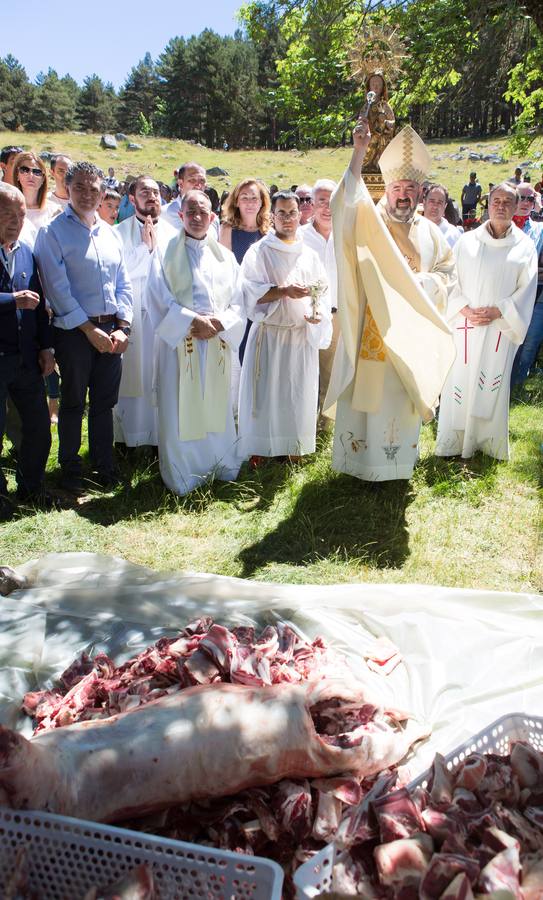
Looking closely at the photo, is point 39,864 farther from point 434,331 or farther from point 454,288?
point 454,288

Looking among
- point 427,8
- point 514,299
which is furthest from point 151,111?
point 514,299

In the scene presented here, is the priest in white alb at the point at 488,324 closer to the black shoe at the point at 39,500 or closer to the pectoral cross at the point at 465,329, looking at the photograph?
the pectoral cross at the point at 465,329

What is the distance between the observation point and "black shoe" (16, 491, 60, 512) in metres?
5.50

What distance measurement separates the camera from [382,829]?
6.56 feet

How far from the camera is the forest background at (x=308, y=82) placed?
24.3 feet

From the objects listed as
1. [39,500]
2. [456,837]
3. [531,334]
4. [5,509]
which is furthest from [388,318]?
[531,334]

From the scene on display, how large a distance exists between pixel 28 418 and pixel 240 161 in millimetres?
42434

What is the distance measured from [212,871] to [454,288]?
5.47m

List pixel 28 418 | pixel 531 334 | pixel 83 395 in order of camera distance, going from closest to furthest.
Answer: pixel 28 418 → pixel 83 395 → pixel 531 334

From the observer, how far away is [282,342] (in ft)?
20.8

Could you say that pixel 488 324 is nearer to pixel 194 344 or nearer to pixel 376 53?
pixel 376 53

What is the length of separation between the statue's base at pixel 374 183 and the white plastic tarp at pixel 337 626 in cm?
307

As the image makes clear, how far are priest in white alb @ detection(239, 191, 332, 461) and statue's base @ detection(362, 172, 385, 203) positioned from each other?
88 centimetres

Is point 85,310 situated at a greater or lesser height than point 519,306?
lesser
